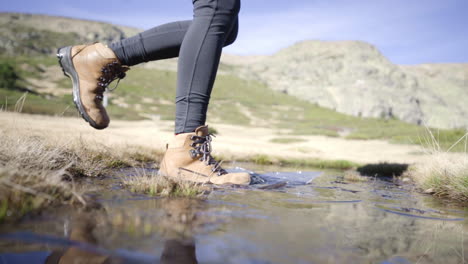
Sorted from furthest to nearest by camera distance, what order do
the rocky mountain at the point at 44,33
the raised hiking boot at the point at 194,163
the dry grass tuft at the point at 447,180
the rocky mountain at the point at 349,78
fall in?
the rocky mountain at the point at 44,33, the rocky mountain at the point at 349,78, the dry grass tuft at the point at 447,180, the raised hiking boot at the point at 194,163

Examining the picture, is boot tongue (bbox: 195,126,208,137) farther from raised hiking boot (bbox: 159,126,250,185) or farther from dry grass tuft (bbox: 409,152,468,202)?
dry grass tuft (bbox: 409,152,468,202)

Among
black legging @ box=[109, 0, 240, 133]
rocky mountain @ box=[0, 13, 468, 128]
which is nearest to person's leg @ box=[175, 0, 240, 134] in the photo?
black legging @ box=[109, 0, 240, 133]

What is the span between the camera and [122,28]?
384 ft

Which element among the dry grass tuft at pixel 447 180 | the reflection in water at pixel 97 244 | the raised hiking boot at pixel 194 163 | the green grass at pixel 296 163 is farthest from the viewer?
the green grass at pixel 296 163

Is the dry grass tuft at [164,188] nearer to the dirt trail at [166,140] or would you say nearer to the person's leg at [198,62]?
the person's leg at [198,62]

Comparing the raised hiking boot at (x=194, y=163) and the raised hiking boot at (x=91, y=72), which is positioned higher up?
the raised hiking boot at (x=91, y=72)

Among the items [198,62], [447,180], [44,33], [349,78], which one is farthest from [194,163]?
[44,33]

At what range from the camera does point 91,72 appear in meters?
1.69

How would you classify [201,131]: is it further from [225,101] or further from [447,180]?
[225,101]

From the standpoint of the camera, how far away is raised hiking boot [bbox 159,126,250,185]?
1589mm

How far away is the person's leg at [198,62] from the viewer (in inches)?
65.7

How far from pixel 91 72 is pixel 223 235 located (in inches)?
55.0

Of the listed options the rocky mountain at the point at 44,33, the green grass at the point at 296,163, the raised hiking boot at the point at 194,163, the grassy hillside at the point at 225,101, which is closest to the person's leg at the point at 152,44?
the raised hiking boot at the point at 194,163

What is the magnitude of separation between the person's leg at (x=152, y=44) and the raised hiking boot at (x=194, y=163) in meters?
0.57
